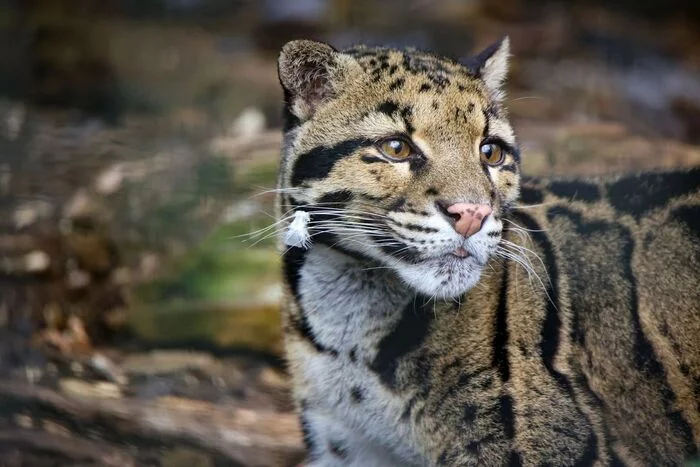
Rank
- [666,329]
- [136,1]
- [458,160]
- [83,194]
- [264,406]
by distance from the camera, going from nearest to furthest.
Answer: [458,160] < [666,329] < [264,406] < [83,194] < [136,1]

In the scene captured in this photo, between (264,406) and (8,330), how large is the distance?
191 centimetres

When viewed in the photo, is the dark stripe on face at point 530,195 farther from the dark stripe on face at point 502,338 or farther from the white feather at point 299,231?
the white feather at point 299,231

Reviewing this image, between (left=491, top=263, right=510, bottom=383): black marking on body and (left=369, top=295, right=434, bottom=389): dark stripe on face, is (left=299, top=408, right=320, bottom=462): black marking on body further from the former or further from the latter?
(left=491, top=263, right=510, bottom=383): black marking on body

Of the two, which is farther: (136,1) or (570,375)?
(136,1)

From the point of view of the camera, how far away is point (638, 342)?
4.48m

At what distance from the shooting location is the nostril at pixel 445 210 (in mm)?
3953

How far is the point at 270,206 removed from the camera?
7.11 metres

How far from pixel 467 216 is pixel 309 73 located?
41.1 inches

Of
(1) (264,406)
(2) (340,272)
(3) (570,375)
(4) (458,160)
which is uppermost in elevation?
(4) (458,160)

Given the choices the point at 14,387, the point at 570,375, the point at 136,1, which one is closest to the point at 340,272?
the point at 570,375

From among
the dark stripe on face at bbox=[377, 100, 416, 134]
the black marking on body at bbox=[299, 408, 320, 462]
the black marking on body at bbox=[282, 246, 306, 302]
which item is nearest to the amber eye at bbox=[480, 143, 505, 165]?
the dark stripe on face at bbox=[377, 100, 416, 134]

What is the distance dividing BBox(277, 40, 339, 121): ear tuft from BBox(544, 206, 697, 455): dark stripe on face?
1.36 meters

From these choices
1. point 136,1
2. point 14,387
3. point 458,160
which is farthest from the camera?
point 136,1

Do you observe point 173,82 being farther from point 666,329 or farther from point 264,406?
point 666,329
